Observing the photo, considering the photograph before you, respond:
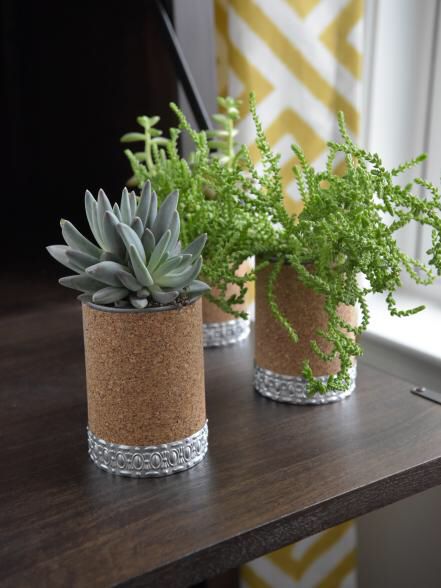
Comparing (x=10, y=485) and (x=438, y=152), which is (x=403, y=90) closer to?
(x=438, y=152)

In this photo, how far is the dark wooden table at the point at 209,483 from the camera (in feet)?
1.73

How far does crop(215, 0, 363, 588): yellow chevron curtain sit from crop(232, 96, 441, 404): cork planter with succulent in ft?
1.56

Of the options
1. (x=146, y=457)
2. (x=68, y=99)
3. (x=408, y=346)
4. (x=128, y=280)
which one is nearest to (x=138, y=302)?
(x=128, y=280)

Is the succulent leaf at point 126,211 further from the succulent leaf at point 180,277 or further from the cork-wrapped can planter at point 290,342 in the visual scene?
the cork-wrapped can planter at point 290,342

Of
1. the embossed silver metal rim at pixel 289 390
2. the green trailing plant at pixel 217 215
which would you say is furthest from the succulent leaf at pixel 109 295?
the embossed silver metal rim at pixel 289 390

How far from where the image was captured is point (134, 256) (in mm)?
572

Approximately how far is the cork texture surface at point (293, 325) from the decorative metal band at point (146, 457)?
14 centimetres

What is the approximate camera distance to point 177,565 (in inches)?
20.4

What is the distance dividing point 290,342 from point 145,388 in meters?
0.19

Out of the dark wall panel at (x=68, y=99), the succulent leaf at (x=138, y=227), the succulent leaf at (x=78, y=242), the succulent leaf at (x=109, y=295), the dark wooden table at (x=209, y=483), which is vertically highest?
the dark wall panel at (x=68, y=99)

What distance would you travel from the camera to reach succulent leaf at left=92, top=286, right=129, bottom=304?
584 mm

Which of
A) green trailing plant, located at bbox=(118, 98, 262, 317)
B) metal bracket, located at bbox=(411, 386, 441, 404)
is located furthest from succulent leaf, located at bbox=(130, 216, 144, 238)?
metal bracket, located at bbox=(411, 386, 441, 404)

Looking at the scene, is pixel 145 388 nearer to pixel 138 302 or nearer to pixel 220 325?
pixel 138 302

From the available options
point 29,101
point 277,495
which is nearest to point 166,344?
point 277,495
